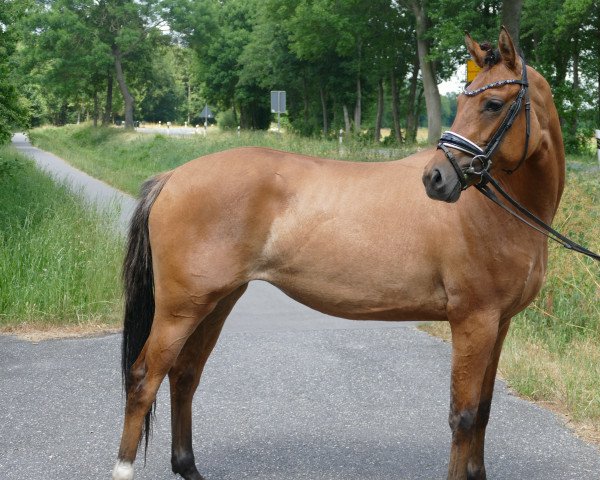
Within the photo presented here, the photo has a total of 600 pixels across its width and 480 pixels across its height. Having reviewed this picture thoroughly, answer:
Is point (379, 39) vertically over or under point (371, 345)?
over

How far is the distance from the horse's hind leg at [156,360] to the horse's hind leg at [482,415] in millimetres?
1447

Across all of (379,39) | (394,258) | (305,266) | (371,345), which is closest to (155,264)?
(305,266)

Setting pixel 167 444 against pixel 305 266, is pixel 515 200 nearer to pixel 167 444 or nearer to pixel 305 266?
pixel 305 266

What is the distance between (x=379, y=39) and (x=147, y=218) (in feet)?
121

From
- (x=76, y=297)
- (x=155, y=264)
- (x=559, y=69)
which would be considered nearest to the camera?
(x=155, y=264)

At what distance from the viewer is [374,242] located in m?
3.57

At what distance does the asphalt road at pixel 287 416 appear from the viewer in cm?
436

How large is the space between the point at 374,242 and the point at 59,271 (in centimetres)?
519

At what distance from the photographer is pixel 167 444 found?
15.5ft

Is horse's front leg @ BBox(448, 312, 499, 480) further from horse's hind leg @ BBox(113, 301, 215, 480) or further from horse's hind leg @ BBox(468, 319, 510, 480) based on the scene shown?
horse's hind leg @ BBox(113, 301, 215, 480)

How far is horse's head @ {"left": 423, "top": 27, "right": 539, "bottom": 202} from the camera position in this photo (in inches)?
124

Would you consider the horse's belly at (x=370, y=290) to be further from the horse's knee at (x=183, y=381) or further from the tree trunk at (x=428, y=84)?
the tree trunk at (x=428, y=84)

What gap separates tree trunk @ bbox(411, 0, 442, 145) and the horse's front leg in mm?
22291

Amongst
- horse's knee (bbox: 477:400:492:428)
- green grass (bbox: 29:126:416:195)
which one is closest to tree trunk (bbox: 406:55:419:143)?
green grass (bbox: 29:126:416:195)
